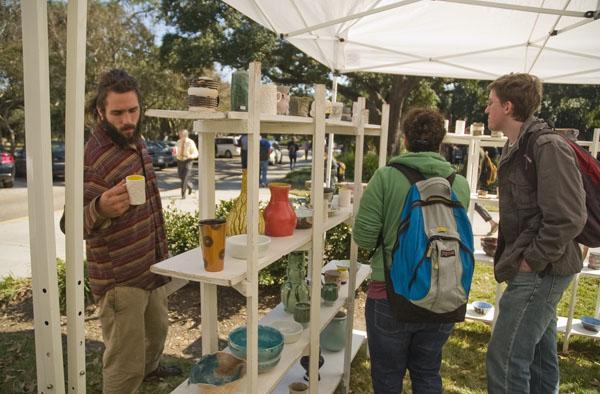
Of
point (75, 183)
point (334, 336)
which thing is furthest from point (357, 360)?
point (75, 183)

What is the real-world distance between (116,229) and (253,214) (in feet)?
3.10

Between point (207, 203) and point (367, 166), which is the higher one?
point (207, 203)

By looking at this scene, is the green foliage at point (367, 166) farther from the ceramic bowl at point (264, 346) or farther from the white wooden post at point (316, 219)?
the ceramic bowl at point (264, 346)

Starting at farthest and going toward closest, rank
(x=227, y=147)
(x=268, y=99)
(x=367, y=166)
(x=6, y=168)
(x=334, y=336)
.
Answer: (x=227, y=147)
(x=367, y=166)
(x=6, y=168)
(x=334, y=336)
(x=268, y=99)

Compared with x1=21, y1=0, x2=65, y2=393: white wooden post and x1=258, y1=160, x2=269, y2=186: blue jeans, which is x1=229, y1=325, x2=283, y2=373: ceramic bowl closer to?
x1=21, y1=0, x2=65, y2=393: white wooden post

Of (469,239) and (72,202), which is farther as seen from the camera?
(469,239)

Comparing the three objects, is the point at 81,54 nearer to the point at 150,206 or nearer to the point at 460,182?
the point at 150,206

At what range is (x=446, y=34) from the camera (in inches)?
165

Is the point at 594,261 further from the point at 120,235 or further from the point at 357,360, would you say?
the point at 120,235

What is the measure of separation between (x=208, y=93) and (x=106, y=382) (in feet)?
5.66

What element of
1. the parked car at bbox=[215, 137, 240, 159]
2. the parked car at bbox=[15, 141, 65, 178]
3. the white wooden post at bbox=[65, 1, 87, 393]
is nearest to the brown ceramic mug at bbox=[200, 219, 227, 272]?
the white wooden post at bbox=[65, 1, 87, 393]

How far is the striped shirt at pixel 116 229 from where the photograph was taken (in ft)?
6.65

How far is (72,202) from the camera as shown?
1.30 meters

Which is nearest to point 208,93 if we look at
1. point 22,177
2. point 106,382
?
point 106,382
